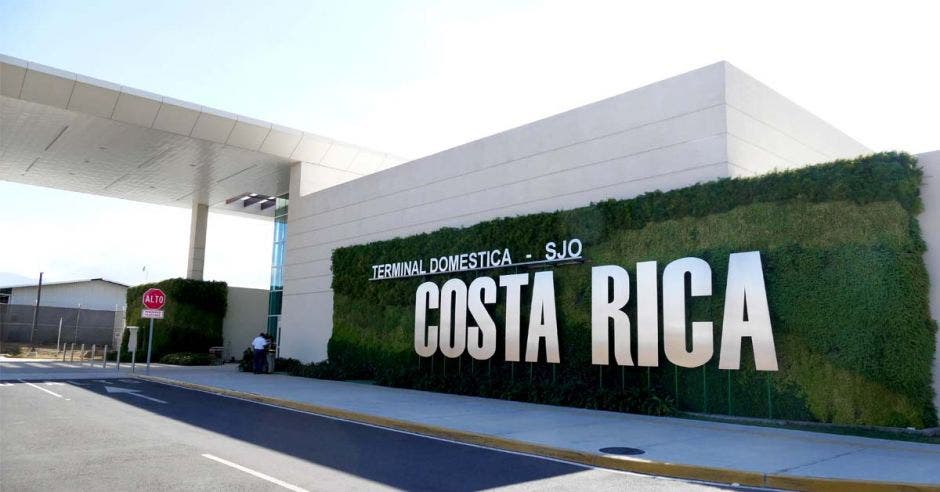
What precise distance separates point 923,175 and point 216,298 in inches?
1301

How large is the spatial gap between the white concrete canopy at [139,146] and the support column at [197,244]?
1514 millimetres

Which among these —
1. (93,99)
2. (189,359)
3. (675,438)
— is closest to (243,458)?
(675,438)

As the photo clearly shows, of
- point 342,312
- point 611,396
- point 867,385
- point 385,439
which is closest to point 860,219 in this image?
point 867,385

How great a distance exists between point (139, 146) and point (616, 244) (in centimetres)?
2165

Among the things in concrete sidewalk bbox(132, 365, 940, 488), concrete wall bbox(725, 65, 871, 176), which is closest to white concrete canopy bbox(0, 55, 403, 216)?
concrete sidewalk bbox(132, 365, 940, 488)

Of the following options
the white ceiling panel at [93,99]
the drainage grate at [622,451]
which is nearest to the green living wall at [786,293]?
the drainage grate at [622,451]

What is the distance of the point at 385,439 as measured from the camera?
1044 cm

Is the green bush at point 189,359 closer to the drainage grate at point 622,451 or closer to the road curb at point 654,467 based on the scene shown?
the road curb at point 654,467

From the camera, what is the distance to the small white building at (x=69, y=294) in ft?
195

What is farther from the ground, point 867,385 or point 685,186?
point 685,186

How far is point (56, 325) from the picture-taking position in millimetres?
45750

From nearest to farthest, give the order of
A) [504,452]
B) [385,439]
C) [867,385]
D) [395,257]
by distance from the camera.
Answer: [504,452] < [385,439] < [867,385] < [395,257]

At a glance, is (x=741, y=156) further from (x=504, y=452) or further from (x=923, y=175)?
(x=504, y=452)

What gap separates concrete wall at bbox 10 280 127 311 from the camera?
59.6 metres
